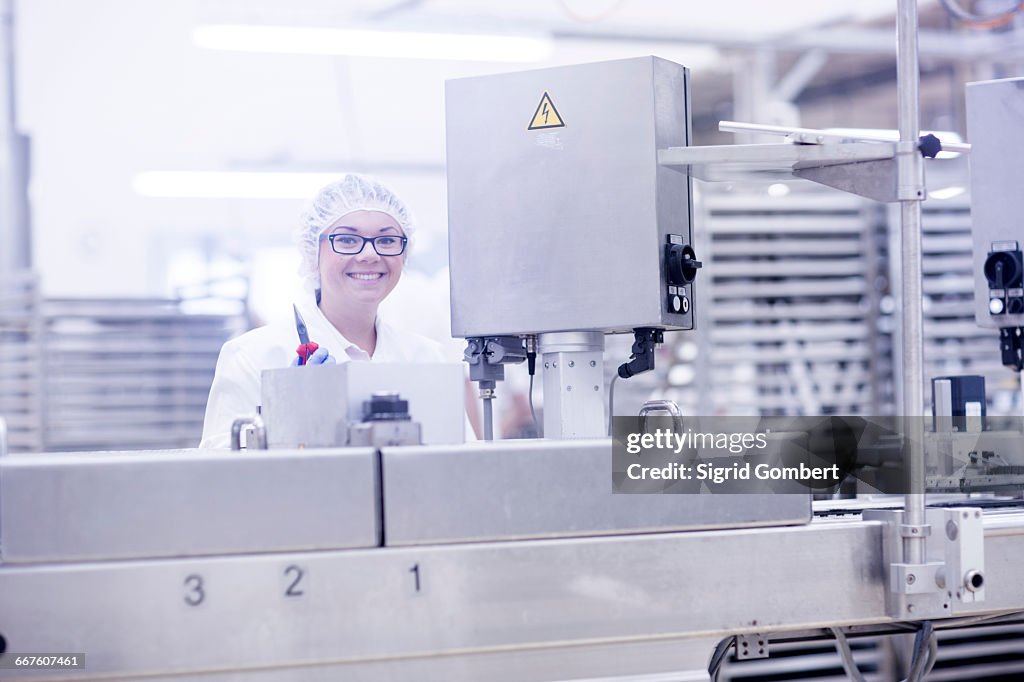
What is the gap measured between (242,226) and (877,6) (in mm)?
3831

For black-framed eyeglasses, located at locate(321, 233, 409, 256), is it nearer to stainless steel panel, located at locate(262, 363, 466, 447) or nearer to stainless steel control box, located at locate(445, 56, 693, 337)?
stainless steel control box, located at locate(445, 56, 693, 337)

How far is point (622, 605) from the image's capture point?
1299 mm

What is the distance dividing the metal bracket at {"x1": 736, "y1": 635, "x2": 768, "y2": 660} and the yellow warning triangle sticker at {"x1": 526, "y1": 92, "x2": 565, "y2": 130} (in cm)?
79

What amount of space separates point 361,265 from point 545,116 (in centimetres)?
119

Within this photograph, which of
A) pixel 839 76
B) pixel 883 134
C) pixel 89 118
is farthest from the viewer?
pixel 839 76

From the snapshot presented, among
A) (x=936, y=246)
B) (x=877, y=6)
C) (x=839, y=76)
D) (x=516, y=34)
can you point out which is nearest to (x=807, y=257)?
(x=936, y=246)

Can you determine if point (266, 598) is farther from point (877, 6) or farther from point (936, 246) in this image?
point (877, 6)

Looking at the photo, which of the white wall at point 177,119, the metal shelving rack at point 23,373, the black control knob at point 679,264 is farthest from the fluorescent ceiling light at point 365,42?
the black control knob at point 679,264

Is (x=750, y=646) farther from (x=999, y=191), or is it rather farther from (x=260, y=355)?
(x=260, y=355)

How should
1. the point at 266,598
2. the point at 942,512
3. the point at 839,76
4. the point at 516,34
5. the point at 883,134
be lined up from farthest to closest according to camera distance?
the point at 839,76, the point at 516,34, the point at 883,134, the point at 942,512, the point at 266,598

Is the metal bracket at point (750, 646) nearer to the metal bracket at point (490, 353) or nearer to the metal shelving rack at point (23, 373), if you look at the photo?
the metal bracket at point (490, 353)

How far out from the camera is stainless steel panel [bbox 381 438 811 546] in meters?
1.26

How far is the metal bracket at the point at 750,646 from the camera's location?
144 cm

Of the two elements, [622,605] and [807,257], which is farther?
[807,257]
